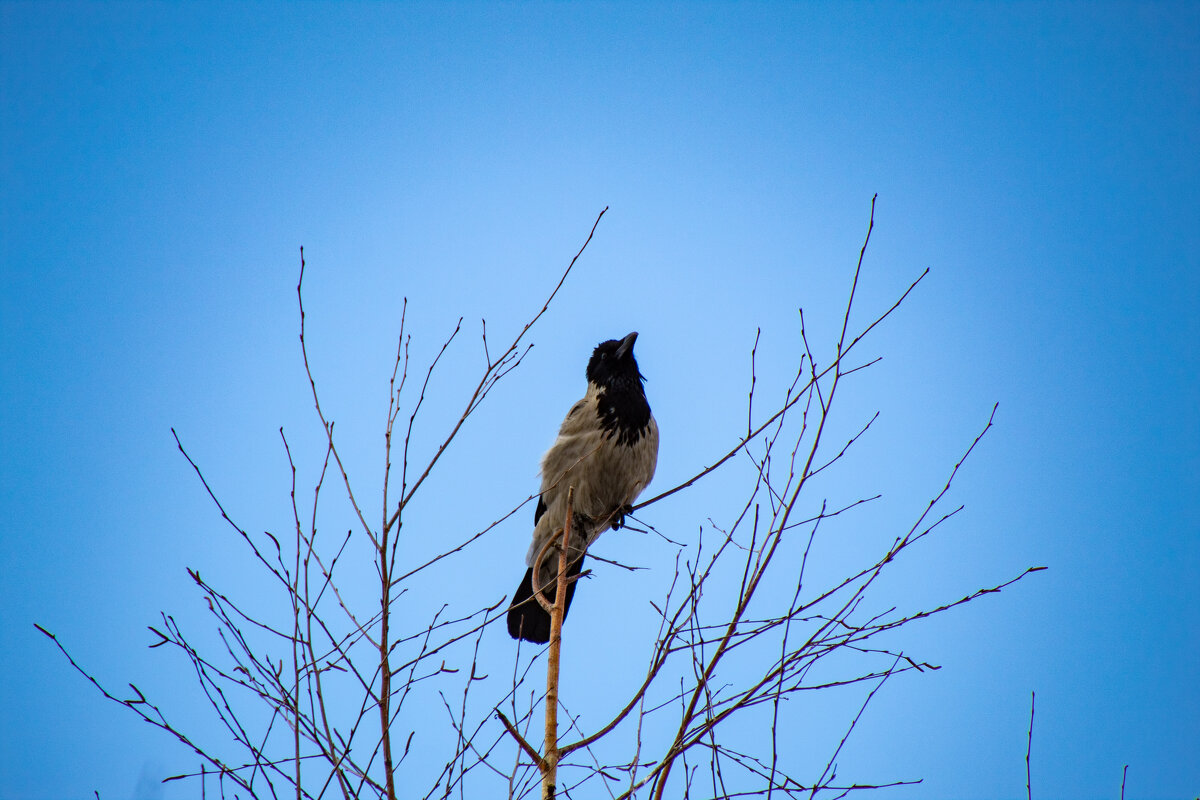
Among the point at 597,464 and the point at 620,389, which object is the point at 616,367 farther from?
the point at 597,464

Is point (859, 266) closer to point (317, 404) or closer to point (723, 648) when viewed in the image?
point (723, 648)

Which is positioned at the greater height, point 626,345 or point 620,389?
point 626,345

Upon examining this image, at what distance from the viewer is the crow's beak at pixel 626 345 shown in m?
6.14

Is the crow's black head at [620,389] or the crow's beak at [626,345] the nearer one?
the crow's black head at [620,389]

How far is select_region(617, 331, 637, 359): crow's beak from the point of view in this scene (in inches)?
242

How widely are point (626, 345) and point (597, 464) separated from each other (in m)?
1.00

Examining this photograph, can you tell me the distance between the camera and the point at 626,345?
6160 millimetres

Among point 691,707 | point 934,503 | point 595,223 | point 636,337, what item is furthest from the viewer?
point 636,337

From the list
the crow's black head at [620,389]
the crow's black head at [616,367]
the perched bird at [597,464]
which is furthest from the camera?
the crow's black head at [616,367]

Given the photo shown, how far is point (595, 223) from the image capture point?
2875mm

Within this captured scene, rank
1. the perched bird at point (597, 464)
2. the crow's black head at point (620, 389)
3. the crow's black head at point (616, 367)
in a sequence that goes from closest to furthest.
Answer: the perched bird at point (597, 464) → the crow's black head at point (620, 389) → the crow's black head at point (616, 367)

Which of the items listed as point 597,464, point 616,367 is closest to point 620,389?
point 616,367

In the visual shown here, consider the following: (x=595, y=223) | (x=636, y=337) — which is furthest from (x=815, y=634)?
(x=636, y=337)

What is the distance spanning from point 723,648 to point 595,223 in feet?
4.53
